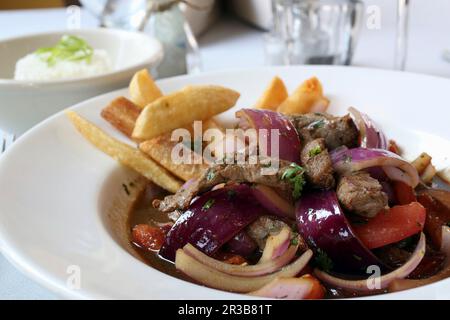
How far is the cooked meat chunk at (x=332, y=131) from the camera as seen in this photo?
6.96ft

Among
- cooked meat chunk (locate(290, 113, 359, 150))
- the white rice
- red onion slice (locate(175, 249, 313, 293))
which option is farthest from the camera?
the white rice

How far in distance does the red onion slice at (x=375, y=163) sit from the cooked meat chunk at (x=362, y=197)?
10 cm

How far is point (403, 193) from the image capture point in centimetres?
199

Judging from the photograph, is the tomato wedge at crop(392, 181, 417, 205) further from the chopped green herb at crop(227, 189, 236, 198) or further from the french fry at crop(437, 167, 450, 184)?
the chopped green herb at crop(227, 189, 236, 198)

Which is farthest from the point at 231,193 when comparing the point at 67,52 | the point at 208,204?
the point at 67,52

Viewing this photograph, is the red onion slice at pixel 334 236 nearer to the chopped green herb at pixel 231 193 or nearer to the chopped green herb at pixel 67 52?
the chopped green herb at pixel 231 193

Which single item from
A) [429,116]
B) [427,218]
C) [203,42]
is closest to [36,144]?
[427,218]

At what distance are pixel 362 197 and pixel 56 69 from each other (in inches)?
83.5

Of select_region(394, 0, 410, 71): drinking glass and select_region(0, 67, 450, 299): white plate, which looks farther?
select_region(394, 0, 410, 71): drinking glass

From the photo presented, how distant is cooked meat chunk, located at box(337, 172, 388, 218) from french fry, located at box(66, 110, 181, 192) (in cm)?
76

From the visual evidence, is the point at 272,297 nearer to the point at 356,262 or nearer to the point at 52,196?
the point at 356,262

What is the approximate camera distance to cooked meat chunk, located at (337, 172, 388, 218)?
1742mm

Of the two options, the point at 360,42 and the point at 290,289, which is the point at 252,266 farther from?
the point at 360,42

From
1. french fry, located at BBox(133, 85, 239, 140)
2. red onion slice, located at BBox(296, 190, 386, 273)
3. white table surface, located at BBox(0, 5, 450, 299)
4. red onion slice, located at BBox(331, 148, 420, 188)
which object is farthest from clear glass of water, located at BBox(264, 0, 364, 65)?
red onion slice, located at BBox(296, 190, 386, 273)
